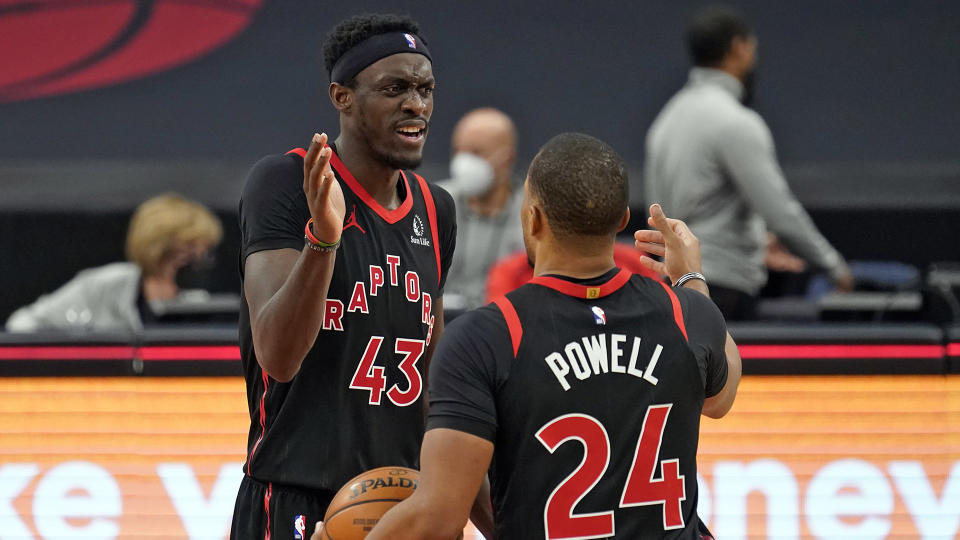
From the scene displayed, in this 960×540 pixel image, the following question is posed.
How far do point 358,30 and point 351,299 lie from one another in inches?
28.1

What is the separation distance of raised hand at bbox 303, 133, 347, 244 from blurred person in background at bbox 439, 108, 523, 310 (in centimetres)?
340

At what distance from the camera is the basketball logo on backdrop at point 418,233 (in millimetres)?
3477

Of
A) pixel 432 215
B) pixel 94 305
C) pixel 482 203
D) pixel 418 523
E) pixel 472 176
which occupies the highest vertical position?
pixel 472 176

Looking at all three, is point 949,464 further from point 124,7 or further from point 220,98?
point 124,7

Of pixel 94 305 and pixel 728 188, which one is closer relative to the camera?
pixel 728 188

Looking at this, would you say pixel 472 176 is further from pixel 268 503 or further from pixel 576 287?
pixel 576 287

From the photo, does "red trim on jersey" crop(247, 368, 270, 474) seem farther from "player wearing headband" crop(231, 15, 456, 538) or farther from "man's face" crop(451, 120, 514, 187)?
"man's face" crop(451, 120, 514, 187)

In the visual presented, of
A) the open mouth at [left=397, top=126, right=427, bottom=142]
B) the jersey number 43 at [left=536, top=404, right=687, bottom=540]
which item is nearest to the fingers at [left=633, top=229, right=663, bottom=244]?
the jersey number 43 at [left=536, top=404, right=687, bottom=540]

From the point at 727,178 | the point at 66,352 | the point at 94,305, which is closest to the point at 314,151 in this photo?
the point at 66,352

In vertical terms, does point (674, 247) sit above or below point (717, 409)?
above

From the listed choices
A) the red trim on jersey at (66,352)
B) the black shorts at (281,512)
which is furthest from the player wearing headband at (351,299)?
the red trim on jersey at (66,352)

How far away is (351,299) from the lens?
3287 millimetres

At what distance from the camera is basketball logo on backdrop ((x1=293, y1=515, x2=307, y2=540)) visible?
329 centimetres

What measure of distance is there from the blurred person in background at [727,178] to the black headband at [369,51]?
2.88m
